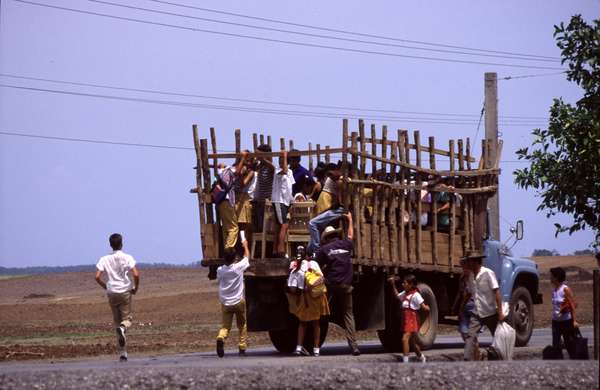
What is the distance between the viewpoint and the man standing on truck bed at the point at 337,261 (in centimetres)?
1741

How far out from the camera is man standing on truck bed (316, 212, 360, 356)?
1741 centimetres

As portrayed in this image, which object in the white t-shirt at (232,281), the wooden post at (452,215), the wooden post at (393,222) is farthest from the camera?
the wooden post at (452,215)

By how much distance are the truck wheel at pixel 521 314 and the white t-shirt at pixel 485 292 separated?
160 inches

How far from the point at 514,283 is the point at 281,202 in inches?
207

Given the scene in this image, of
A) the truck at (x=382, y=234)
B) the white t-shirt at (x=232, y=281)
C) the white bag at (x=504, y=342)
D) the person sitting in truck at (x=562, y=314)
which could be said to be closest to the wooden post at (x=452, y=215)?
the truck at (x=382, y=234)

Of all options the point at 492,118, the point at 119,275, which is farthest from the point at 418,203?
the point at 492,118

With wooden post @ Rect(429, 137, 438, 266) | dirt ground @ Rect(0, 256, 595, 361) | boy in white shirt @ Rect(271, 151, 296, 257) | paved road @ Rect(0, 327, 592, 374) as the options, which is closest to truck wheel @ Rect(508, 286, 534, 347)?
paved road @ Rect(0, 327, 592, 374)

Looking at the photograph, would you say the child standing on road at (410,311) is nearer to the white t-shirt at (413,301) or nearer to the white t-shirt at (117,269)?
the white t-shirt at (413,301)

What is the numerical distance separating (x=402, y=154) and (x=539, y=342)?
5593mm

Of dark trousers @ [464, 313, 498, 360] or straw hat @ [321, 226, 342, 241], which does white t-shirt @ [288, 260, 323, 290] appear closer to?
straw hat @ [321, 226, 342, 241]

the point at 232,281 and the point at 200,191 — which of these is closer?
the point at 232,281

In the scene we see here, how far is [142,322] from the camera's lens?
125 feet

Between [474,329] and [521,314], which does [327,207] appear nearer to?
[474,329]

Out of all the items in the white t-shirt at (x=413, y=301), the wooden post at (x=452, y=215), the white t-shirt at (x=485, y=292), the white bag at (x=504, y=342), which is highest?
the wooden post at (x=452, y=215)
